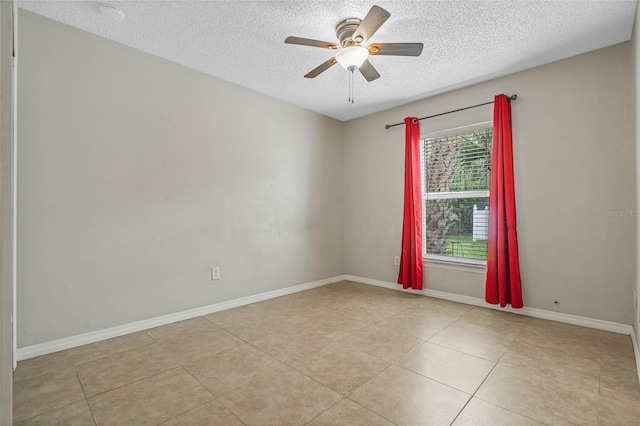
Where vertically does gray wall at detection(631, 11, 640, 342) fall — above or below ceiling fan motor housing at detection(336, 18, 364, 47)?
below

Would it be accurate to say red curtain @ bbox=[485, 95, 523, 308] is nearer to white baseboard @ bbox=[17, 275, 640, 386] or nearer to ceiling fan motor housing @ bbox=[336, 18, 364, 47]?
white baseboard @ bbox=[17, 275, 640, 386]

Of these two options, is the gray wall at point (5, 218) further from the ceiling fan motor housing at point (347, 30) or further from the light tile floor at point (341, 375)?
the ceiling fan motor housing at point (347, 30)

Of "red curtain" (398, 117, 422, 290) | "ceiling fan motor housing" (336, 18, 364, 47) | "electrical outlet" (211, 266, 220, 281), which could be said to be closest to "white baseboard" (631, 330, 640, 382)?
"red curtain" (398, 117, 422, 290)

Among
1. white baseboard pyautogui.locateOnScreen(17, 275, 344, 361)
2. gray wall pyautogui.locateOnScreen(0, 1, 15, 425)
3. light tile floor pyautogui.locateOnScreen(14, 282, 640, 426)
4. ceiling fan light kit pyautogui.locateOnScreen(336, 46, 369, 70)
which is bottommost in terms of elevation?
light tile floor pyautogui.locateOnScreen(14, 282, 640, 426)

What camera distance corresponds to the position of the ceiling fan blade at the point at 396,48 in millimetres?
2154

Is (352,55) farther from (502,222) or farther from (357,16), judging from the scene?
(502,222)

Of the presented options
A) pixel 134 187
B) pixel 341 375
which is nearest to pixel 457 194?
pixel 341 375

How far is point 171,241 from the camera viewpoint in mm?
2902

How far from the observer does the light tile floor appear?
60.8 inches

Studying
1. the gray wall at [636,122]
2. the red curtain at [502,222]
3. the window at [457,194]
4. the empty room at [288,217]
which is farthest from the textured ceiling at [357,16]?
the window at [457,194]

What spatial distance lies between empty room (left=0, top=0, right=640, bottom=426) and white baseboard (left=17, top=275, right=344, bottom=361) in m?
0.02

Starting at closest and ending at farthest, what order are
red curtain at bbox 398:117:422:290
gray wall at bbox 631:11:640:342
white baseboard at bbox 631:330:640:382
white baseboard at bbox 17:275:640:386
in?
white baseboard at bbox 631:330:640:382 < gray wall at bbox 631:11:640:342 < white baseboard at bbox 17:275:640:386 < red curtain at bbox 398:117:422:290

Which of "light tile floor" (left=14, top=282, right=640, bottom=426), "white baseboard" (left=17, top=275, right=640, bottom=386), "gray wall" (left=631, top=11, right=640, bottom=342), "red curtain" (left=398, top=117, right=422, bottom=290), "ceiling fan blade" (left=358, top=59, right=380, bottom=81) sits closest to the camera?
"light tile floor" (left=14, top=282, right=640, bottom=426)

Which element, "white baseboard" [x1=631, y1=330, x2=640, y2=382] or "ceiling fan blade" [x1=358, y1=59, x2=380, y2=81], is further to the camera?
"ceiling fan blade" [x1=358, y1=59, x2=380, y2=81]
